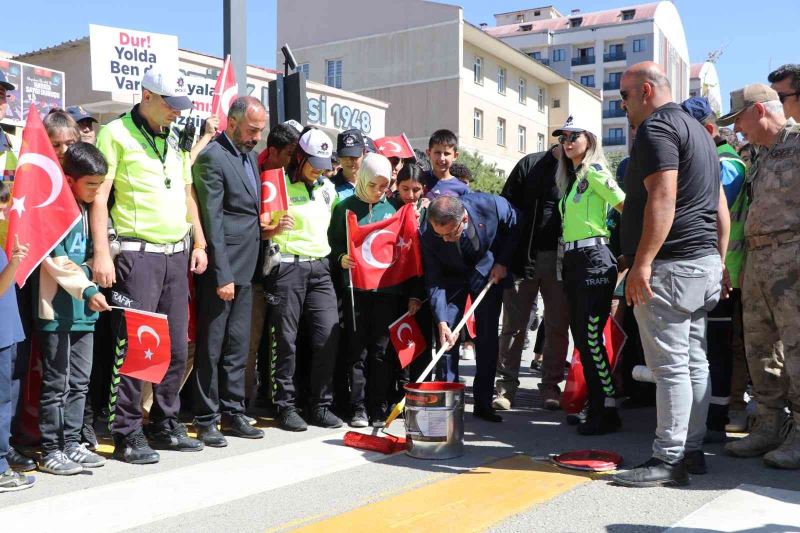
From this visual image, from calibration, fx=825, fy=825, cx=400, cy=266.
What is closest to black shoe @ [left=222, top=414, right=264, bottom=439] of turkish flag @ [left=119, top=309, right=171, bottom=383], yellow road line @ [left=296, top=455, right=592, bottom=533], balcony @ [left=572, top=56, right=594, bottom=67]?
turkish flag @ [left=119, top=309, right=171, bottom=383]

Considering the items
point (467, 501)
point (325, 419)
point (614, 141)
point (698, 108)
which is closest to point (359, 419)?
point (325, 419)

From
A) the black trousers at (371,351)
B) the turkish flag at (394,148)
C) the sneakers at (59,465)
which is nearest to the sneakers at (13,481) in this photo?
the sneakers at (59,465)

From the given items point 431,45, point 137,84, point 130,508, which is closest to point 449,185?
point 130,508

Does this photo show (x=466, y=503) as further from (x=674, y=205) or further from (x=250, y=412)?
(x=250, y=412)

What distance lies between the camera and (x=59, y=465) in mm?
4715

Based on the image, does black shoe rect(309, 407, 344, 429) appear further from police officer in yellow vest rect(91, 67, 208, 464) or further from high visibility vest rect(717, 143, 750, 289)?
high visibility vest rect(717, 143, 750, 289)

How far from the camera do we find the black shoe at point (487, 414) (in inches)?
250

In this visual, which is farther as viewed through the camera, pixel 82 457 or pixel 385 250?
pixel 385 250

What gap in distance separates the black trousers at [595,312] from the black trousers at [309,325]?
183 cm

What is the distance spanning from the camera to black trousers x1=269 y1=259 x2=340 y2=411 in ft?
19.6

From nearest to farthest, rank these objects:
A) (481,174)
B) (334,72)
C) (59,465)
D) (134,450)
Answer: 1. (59,465)
2. (134,450)
3. (481,174)
4. (334,72)

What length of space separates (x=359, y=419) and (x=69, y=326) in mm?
2265

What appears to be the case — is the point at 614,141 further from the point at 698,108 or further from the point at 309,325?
the point at 309,325

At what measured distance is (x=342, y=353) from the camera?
6621 millimetres
